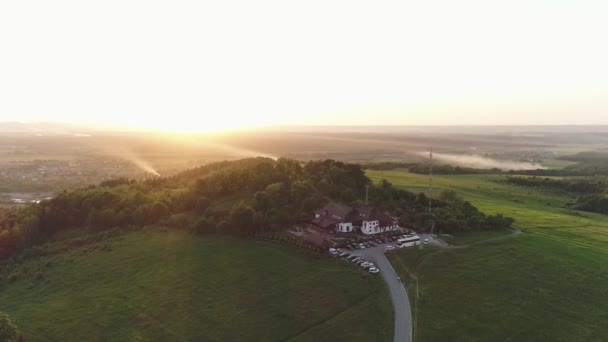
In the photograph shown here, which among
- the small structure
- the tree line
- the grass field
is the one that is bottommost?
the grass field

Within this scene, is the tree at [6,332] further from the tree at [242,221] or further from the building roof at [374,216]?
the building roof at [374,216]

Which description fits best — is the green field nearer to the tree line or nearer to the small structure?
the small structure

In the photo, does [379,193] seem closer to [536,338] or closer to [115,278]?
[536,338]

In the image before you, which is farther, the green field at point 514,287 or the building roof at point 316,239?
the building roof at point 316,239

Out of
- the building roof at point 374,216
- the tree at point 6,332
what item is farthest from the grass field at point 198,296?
the building roof at point 374,216

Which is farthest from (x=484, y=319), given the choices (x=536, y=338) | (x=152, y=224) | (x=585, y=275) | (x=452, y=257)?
(x=152, y=224)

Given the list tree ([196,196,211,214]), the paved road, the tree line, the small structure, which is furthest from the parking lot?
the tree line
